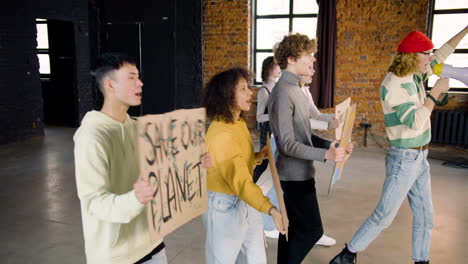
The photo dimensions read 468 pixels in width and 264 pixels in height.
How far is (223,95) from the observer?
174cm

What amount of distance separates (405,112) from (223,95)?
1.05 m

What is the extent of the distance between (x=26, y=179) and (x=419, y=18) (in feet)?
18.8

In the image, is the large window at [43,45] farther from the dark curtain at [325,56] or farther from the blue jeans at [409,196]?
the blue jeans at [409,196]

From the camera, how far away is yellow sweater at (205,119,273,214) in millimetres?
1577

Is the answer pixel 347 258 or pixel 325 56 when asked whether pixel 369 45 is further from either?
pixel 347 258

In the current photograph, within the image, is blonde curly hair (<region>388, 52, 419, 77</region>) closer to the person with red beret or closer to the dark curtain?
the person with red beret

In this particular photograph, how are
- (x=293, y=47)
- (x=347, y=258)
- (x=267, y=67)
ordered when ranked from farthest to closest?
(x=267, y=67) < (x=347, y=258) < (x=293, y=47)

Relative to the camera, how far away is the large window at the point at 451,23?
596cm

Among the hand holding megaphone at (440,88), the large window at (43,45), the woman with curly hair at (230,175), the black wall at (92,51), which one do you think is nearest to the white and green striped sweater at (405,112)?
the hand holding megaphone at (440,88)

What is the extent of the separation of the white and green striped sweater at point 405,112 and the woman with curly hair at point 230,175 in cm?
92

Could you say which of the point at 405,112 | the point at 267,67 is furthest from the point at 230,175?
the point at 267,67

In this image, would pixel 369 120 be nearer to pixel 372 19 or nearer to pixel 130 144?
pixel 372 19

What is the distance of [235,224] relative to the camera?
1.71 metres

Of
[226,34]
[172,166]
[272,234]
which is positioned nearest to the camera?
[172,166]
